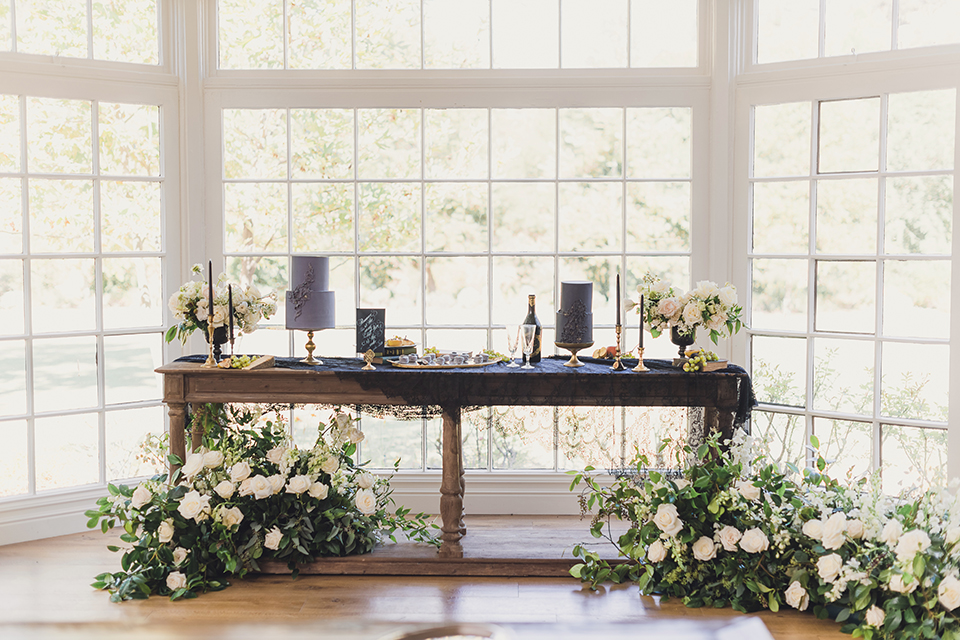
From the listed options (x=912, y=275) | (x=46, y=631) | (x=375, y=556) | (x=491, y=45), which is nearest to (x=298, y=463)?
(x=375, y=556)

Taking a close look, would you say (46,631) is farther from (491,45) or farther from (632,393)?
(491,45)

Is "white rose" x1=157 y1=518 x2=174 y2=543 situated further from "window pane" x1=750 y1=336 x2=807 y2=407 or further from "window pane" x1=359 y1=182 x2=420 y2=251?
"window pane" x1=750 y1=336 x2=807 y2=407

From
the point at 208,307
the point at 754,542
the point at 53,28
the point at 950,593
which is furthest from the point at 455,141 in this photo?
the point at 950,593

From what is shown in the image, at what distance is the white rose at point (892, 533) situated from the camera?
8.91 ft

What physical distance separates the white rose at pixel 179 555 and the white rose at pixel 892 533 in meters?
2.47

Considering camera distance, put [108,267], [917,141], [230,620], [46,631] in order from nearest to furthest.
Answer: [46,631] < [230,620] < [917,141] < [108,267]

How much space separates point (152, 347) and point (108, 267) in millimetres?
429

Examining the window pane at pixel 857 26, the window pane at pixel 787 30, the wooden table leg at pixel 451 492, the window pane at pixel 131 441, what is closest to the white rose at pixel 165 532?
the window pane at pixel 131 441

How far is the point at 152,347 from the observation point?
4.07m

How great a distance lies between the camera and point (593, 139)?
13.2 feet

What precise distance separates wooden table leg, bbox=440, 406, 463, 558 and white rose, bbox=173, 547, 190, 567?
0.98m

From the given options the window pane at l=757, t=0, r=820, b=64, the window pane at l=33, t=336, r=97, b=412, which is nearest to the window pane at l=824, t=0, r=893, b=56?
the window pane at l=757, t=0, r=820, b=64

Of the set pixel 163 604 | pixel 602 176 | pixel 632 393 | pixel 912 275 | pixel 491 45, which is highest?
pixel 491 45

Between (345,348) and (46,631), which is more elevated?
(345,348)
